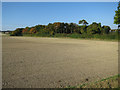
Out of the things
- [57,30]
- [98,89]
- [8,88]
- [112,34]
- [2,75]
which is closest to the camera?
[98,89]

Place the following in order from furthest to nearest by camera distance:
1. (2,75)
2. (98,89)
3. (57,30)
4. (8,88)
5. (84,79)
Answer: (57,30) → (2,75) → (84,79) → (8,88) → (98,89)

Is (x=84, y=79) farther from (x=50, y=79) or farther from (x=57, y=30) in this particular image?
(x=57, y=30)

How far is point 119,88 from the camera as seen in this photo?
3.19 meters

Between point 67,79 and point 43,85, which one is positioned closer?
point 43,85

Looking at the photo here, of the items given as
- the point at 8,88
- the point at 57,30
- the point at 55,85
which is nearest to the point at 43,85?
the point at 55,85

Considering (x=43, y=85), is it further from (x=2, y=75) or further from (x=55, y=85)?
(x=2, y=75)

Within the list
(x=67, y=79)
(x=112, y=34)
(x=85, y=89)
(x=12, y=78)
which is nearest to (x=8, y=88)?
(x=12, y=78)

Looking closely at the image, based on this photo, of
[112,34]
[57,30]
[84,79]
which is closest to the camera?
[84,79]

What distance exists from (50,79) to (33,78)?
612 millimetres

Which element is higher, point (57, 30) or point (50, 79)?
point (57, 30)

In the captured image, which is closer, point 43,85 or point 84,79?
point 43,85

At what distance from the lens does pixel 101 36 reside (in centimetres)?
3397

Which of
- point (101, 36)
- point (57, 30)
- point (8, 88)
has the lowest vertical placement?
point (8, 88)

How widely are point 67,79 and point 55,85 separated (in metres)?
0.66
